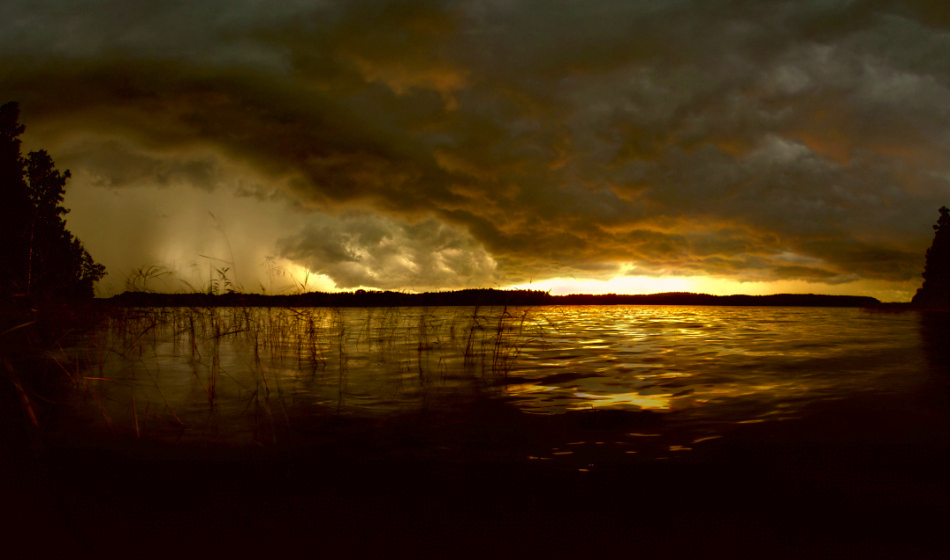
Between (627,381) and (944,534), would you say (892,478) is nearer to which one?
(944,534)

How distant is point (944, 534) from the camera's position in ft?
9.52

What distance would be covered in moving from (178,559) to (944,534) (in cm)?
466

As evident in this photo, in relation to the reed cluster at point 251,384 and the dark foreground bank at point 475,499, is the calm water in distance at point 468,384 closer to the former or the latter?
the reed cluster at point 251,384

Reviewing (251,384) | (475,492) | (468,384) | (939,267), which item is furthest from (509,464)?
(939,267)

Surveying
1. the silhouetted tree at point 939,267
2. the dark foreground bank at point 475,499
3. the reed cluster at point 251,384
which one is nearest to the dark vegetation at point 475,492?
the dark foreground bank at point 475,499

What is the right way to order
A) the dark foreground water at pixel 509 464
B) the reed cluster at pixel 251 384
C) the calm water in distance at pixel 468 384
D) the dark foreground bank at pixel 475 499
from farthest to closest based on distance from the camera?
1. the calm water in distance at pixel 468 384
2. the reed cluster at pixel 251 384
3. the dark foreground water at pixel 509 464
4. the dark foreground bank at pixel 475 499

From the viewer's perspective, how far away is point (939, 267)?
5472 centimetres

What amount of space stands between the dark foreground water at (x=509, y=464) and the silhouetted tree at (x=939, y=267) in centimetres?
6456

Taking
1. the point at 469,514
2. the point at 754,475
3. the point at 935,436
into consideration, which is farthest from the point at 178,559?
the point at 935,436

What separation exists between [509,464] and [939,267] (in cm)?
7434

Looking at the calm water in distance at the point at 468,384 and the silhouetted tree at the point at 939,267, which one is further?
the silhouetted tree at the point at 939,267

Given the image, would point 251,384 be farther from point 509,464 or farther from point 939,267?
point 939,267

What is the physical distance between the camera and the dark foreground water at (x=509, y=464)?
2.93 meters

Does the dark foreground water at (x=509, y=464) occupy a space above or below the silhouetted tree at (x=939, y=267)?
below
